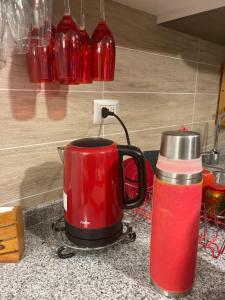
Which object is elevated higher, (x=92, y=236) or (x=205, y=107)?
(x=205, y=107)

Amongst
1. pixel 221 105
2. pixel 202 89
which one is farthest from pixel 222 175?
pixel 221 105

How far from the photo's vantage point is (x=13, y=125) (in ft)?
2.27

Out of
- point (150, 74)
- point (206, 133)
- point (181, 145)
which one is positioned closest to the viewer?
point (181, 145)

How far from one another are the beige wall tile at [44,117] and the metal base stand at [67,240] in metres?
0.26

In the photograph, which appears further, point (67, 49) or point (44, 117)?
point (44, 117)

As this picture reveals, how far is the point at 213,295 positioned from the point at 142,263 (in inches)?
6.3

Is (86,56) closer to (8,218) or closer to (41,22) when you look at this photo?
(41,22)

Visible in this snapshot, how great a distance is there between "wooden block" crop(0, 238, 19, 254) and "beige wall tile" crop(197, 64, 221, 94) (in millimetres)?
1170

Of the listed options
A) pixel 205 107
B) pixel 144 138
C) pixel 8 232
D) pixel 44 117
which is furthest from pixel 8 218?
pixel 205 107

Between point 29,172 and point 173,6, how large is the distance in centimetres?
77

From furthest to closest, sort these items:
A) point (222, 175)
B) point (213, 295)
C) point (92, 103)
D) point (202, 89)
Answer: point (202, 89)
point (222, 175)
point (92, 103)
point (213, 295)

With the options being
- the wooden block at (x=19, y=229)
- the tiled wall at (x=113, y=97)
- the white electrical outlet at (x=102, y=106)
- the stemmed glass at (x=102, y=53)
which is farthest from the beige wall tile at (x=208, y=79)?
the wooden block at (x=19, y=229)

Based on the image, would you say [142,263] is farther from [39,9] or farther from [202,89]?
[202,89]

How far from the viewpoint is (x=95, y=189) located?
1.90ft
